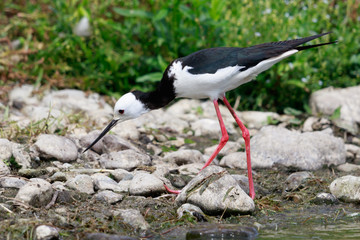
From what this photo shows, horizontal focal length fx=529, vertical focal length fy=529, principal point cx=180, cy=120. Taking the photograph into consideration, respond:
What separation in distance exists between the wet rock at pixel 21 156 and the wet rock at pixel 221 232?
1.79 metres

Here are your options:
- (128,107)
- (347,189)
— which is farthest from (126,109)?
(347,189)

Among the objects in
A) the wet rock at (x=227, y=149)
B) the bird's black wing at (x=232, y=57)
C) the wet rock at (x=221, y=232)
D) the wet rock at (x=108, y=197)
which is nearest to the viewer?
the wet rock at (x=221, y=232)

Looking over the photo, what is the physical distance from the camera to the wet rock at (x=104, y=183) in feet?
14.4

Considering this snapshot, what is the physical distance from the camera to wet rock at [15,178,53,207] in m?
3.86

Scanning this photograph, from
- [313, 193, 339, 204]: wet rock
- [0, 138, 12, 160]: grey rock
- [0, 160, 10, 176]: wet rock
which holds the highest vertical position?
[0, 138, 12, 160]: grey rock

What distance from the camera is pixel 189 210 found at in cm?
393

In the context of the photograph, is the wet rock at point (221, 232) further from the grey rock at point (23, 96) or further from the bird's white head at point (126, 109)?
the grey rock at point (23, 96)

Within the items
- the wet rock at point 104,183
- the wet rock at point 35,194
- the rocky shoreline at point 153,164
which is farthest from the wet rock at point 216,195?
the wet rock at point 35,194

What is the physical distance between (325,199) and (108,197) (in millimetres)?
1841

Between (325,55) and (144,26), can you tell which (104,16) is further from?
(325,55)

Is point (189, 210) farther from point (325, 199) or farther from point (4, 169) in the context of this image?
point (4, 169)

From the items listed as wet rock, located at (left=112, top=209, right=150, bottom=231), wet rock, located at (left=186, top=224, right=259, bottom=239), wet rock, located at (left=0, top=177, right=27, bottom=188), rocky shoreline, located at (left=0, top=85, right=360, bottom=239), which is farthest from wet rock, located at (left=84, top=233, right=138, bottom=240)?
wet rock, located at (left=0, top=177, right=27, bottom=188)

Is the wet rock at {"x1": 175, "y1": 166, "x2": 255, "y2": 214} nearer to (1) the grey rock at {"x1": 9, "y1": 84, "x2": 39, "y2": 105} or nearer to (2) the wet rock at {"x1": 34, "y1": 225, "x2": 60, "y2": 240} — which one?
(2) the wet rock at {"x1": 34, "y1": 225, "x2": 60, "y2": 240}

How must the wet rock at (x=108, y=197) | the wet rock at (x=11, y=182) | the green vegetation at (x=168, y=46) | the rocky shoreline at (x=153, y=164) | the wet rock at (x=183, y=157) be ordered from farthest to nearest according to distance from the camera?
the green vegetation at (x=168, y=46)
the wet rock at (x=183, y=157)
the wet rock at (x=11, y=182)
the wet rock at (x=108, y=197)
the rocky shoreline at (x=153, y=164)
